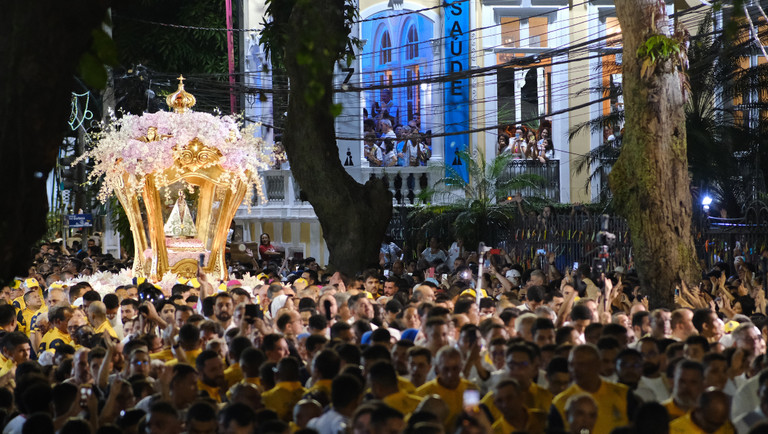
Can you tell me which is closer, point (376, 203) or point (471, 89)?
point (376, 203)

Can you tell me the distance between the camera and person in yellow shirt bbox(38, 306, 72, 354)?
1046 centimetres

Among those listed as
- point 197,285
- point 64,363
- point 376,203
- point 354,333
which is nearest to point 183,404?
point 64,363

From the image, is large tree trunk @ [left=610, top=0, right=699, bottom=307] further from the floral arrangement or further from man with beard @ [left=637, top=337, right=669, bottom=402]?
the floral arrangement

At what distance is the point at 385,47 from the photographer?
31.1 m

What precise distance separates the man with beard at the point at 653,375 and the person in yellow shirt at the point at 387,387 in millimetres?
1638

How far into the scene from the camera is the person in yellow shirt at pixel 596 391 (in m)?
6.58

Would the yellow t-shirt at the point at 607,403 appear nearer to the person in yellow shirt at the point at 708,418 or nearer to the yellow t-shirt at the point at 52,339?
the person in yellow shirt at the point at 708,418

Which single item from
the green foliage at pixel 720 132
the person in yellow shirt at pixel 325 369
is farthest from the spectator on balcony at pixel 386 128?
the person in yellow shirt at pixel 325 369

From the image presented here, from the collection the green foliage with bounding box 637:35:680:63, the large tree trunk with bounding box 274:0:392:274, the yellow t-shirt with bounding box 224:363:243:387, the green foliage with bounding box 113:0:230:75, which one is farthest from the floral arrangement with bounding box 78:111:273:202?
the green foliage with bounding box 113:0:230:75

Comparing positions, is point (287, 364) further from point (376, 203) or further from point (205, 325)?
point (376, 203)

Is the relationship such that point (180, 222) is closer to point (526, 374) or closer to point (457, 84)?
point (526, 374)

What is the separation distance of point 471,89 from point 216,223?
48.1 feet

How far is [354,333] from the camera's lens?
9.30 meters

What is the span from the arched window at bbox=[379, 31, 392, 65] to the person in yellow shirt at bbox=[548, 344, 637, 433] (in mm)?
24722
